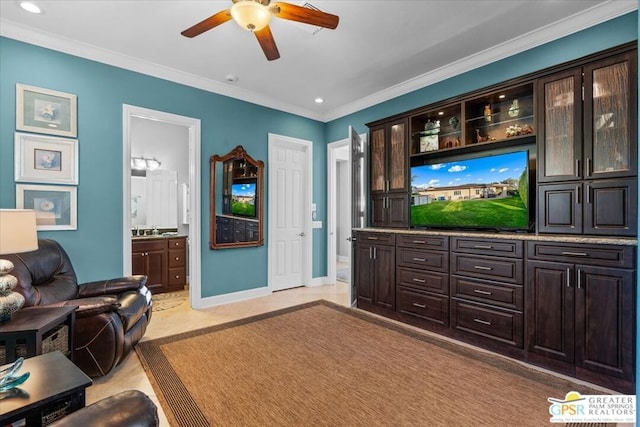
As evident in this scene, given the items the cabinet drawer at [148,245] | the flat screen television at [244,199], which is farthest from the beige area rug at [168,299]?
the flat screen television at [244,199]

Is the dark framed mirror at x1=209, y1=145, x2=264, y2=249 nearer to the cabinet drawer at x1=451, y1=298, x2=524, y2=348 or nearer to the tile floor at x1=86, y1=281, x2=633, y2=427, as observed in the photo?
the tile floor at x1=86, y1=281, x2=633, y2=427

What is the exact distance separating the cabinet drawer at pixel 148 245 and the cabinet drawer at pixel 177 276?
41cm

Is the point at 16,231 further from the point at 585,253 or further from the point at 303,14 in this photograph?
the point at 585,253

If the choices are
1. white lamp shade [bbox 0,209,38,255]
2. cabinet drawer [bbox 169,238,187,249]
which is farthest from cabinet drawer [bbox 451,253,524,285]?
cabinet drawer [bbox 169,238,187,249]

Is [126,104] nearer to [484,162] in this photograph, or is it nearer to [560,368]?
[484,162]

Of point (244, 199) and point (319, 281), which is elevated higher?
point (244, 199)

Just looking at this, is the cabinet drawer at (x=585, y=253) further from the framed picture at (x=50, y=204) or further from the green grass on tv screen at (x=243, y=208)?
the framed picture at (x=50, y=204)

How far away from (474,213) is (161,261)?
442 cm

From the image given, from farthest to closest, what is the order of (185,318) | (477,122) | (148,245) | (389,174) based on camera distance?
(148,245) → (389,174) → (185,318) → (477,122)

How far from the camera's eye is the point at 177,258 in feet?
16.2

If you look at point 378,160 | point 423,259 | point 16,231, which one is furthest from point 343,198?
point 16,231

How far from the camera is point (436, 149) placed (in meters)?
3.66

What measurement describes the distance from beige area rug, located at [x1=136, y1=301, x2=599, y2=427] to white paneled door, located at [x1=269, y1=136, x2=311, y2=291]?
1817 millimetres

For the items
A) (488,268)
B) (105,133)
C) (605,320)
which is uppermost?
(105,133)
